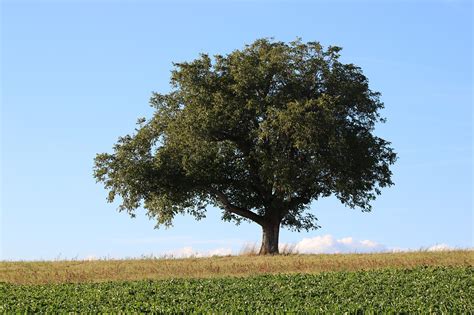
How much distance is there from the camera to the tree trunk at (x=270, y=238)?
161ft

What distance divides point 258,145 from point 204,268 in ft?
43.0

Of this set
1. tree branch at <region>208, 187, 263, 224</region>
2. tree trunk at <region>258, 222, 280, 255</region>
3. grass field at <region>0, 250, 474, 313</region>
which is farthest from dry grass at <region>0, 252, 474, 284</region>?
tree branch at <region>208, 187, 263, 224</region>

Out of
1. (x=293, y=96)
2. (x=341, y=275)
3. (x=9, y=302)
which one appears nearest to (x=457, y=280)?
(x=341, y=275)

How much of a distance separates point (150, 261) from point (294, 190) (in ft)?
33.7

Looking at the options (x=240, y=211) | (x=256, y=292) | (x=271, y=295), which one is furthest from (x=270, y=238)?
(x=271, y=295)

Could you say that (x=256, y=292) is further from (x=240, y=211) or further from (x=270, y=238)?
(x=240, y=211)

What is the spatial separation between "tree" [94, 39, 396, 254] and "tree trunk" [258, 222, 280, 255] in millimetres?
69

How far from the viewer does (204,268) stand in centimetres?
3638

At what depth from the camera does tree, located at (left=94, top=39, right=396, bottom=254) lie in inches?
1823

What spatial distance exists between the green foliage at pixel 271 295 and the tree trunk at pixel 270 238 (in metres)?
19.8

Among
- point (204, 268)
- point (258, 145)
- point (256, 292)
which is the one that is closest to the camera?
point (256, 292)

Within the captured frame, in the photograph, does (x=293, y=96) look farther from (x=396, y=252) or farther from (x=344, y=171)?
(x=396, y=252)

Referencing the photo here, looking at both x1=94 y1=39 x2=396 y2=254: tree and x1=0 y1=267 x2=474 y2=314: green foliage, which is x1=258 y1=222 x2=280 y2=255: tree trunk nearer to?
x1=94 y1=39 x2=396 y2=254: tree

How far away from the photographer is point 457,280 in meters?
26.1
